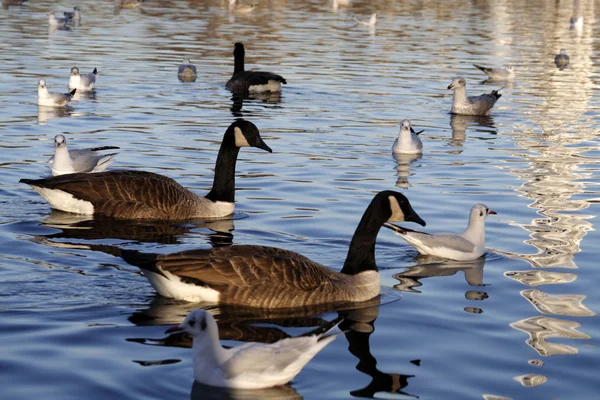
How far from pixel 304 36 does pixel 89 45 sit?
Answer: 1091cm

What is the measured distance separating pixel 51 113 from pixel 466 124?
409 inches

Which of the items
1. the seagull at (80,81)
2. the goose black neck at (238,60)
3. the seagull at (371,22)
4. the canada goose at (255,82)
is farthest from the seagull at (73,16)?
the seagull at (80,81)

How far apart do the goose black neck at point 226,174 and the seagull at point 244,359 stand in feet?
25.3

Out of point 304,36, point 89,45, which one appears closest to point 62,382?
point 89,45

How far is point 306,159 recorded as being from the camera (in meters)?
21.3

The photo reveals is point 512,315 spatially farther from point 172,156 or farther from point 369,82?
point 369,82

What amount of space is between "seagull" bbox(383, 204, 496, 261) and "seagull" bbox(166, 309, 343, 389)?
16.5 ft

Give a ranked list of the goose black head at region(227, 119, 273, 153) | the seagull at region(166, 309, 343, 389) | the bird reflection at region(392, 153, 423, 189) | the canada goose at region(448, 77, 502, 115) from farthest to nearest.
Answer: the canada goose at region(448, 77, 502, 115) → the bird reflection at region(392, 153, 423, 189) → the goose black head at region(227, 119, 273, 153) → the seagull at region(166, 309, 343, 389)

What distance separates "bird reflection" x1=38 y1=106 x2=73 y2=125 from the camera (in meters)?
Answer: 25.7

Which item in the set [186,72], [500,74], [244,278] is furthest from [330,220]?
[500,74]

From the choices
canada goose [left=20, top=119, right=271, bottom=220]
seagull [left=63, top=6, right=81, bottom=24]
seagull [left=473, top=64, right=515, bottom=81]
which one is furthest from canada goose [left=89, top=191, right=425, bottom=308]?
seagull [left=63, top=6, right=81, bottom=24]

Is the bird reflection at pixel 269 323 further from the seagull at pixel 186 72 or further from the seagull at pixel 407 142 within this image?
the seagull at pixel 186 72

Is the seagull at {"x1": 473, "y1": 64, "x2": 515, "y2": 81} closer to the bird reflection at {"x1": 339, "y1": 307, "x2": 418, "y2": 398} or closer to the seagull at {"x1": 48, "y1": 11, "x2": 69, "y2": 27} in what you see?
the seagull at {"x1": 48, "y1": 11, "x2": 69, "y2": 27}

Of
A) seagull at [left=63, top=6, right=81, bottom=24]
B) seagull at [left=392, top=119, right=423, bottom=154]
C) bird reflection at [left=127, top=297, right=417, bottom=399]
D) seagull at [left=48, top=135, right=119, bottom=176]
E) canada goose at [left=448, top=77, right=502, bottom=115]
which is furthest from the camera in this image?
seagull at [left=63, top=6, right=81, bottom=24]
